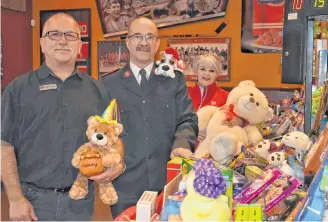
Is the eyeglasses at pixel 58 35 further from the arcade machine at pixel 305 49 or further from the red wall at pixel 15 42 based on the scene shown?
the red wall at pixel 15 42

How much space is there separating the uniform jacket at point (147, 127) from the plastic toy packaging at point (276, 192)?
2.76ft

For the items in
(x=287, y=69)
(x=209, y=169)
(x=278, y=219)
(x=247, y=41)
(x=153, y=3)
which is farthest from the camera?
(x=153, y=3)

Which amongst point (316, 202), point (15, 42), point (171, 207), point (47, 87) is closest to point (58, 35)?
point (47, 87)

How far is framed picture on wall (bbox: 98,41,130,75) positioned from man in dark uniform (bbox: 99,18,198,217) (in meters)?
3.81

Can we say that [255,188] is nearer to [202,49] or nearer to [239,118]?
[239,118]

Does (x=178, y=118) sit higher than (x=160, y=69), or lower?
lower

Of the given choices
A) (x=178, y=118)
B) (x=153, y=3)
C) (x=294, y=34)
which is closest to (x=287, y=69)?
(x=294, y=34)

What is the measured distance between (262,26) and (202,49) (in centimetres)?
83

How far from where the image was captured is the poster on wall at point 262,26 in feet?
17.4

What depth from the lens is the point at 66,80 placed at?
6.96 feet

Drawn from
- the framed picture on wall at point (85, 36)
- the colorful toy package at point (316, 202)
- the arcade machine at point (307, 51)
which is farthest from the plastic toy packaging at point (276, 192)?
the framed picture on wall at point (85, 36)

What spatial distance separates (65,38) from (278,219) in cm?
129

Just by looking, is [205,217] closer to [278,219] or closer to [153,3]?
[278,219]

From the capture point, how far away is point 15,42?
6461 mm
